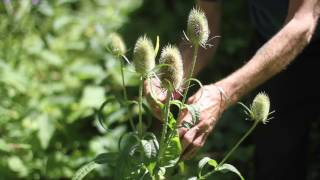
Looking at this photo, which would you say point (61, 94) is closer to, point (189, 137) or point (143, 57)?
point (189, 137)

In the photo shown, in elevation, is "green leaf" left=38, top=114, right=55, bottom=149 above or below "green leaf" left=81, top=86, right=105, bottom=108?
below

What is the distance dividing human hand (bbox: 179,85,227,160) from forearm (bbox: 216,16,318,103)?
2.2 inches

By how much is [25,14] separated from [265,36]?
1369 mm

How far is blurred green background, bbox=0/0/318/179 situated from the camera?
3006mm

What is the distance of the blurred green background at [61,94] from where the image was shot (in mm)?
3006

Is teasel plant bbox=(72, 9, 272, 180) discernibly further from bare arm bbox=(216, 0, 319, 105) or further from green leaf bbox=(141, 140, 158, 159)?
bare arm bbox=(216, 0, 319, 105)

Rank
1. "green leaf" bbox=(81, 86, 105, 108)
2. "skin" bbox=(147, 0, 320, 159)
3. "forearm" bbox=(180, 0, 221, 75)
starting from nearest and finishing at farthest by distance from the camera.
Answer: "skin" bbox=(147, 0, 320, 159) → "forearm" bbox=(180, 0, 221, 75) → "green leaf" bbox=(81, 86, 105, 108)

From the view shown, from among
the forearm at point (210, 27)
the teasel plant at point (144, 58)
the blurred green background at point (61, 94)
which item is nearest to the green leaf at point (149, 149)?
the teasel plant at point (144, 58)

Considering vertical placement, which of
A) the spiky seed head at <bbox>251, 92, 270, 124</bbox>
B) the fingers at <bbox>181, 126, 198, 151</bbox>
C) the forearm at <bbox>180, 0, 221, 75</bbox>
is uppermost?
the forearm at <bbox>180, 0, 221, 75</bbox>

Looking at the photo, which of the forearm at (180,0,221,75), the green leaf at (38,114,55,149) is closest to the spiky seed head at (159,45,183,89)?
the forearm at (180,0,221,75)

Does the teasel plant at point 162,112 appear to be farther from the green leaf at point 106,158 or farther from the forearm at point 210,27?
the forearm at point 210,27

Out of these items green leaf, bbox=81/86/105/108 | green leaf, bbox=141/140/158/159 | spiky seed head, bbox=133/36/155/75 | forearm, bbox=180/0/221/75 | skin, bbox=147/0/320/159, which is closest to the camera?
spiky seed head, bbox=133/36/155/75

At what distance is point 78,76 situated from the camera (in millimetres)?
3494

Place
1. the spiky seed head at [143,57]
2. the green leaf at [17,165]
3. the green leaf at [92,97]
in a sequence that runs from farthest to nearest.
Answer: the green leaf at [92,97]
the green leaf at [17,165]
the spiky seed head at [143,57]
